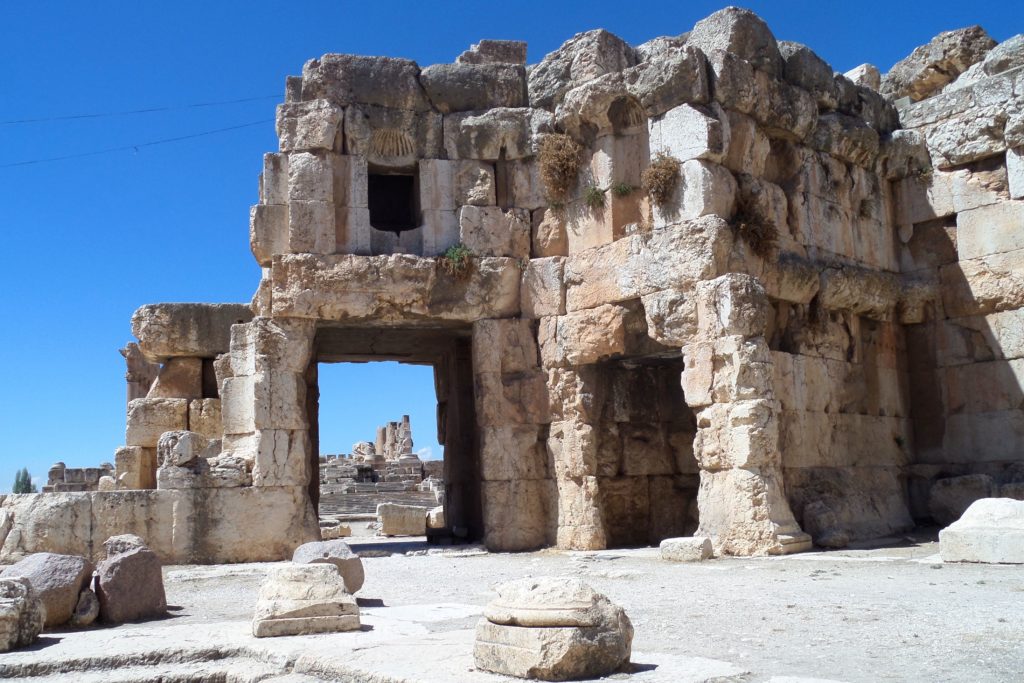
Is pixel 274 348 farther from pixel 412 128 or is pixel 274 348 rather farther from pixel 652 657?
pixel 652 657

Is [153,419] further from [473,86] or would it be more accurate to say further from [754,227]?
[754,227]

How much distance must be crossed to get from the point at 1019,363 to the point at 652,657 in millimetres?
9206

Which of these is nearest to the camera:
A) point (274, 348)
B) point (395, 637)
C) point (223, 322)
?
point (395, 637)

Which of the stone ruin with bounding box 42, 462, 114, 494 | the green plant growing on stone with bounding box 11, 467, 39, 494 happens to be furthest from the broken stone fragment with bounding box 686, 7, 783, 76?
the green plant growing on stone with bounding box 11, 467, 39, 494

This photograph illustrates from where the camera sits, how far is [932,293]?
44.7ft

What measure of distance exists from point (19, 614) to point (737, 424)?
276 inches

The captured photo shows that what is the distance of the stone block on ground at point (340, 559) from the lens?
835 centimetres

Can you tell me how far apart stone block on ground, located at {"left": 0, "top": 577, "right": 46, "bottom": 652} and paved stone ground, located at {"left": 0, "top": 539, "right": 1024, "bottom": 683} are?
0.47 feet

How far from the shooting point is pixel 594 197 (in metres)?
13.0

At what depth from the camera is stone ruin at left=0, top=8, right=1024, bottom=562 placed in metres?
12.0

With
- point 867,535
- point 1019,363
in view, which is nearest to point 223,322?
point 867,535

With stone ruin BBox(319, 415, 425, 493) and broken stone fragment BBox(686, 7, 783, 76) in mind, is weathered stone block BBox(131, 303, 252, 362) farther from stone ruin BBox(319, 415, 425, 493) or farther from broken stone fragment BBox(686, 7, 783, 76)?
stone ruin BBox(319, 415, 425, 493)

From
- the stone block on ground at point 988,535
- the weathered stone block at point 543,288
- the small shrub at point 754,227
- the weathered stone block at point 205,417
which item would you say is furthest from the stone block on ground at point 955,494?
the weathered stone block at point 205,417

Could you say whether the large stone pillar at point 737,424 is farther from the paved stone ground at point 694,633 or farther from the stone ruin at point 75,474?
the stone ruin at point 75,474
